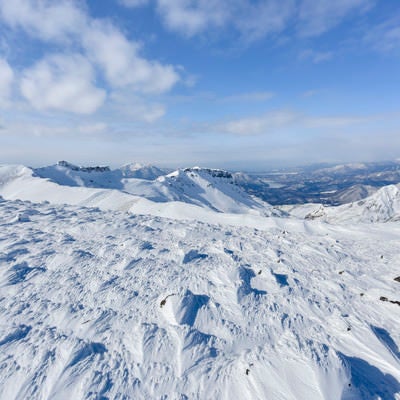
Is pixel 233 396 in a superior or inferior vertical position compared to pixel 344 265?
superior

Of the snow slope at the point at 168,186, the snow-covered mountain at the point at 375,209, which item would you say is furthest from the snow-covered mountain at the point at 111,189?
the snow-covered mountain at the point at 375,209

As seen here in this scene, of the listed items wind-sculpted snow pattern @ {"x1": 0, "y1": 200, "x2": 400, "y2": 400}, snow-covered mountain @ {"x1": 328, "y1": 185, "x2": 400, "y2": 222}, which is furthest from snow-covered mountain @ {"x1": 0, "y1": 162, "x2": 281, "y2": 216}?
snow-covered mountain @ {"x1": 328, "y1": 185, "x2": 400, "y2": 222}

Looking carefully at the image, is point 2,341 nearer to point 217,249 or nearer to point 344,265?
point 217,249

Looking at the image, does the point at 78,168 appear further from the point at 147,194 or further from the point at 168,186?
the point at 147,194

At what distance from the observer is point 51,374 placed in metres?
5.61

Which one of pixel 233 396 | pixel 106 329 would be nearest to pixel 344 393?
pixel 233 396

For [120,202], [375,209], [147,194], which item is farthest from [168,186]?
[375,209]

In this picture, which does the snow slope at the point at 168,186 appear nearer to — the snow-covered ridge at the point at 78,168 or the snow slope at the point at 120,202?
the snow-covered ridge at the point at 78,168

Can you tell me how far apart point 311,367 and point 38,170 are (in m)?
118

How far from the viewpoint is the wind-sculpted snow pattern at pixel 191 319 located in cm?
557

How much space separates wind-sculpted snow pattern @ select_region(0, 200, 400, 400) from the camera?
557cm

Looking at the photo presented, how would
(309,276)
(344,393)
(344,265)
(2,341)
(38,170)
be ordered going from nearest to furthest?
(344,393) < (2,341) < (309,276) < (344,265) < (38,170)

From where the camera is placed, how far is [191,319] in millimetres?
7855

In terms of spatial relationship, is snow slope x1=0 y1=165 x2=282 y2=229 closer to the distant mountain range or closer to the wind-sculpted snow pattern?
the distant mountain range
